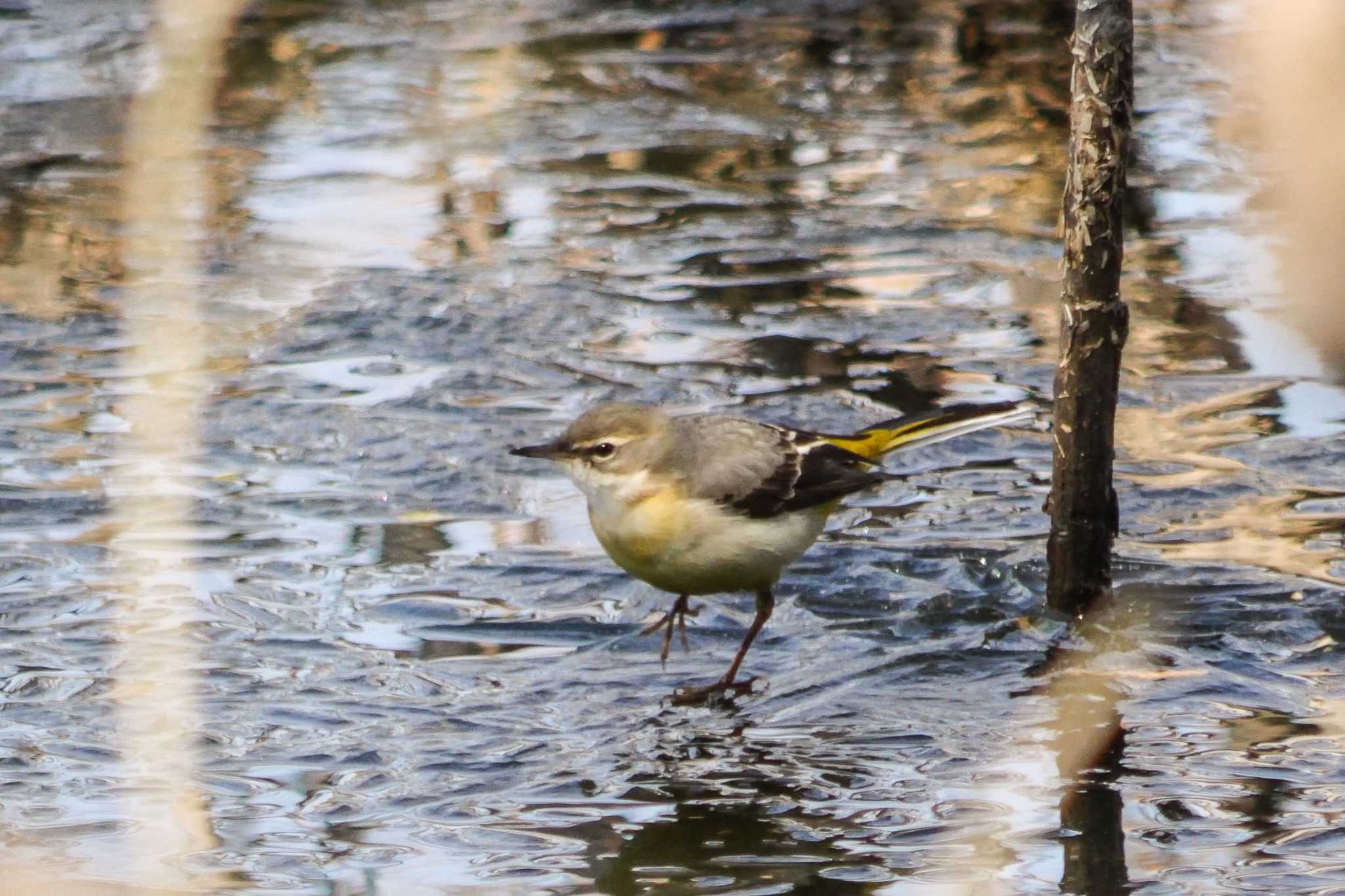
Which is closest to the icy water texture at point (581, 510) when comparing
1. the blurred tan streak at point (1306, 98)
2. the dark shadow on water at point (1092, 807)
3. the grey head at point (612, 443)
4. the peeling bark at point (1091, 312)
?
the dark shadow on water at point (1092, 807)

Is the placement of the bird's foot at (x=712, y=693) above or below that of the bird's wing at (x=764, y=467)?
below

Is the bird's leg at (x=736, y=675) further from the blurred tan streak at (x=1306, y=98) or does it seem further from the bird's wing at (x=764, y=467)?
the blurred tan streak at (x=1306, y=98)

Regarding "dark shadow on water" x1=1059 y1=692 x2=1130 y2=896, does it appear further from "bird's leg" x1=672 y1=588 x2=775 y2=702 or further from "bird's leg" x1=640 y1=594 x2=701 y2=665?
"bird's leg" x1=640 y1=594 x2=701 y2=665

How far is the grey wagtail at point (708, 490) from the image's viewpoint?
20.3 ft

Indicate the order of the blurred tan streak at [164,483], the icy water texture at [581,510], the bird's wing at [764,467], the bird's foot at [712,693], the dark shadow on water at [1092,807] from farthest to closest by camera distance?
the bird's wing at [764,467] → the bird's foot at [712,693] → the icy water texture at [581,510] → the dark shadow on water at [1092,807] → the blurred tan streak at [164,483]

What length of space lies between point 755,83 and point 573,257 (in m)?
4.07

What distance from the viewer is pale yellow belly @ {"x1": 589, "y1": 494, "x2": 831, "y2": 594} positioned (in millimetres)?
6152

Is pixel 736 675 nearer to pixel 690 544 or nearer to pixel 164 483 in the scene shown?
pixel 690 544

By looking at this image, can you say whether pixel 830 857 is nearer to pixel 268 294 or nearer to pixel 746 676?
pixel 746 676

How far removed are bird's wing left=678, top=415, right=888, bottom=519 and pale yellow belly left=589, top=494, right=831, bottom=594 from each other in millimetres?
73

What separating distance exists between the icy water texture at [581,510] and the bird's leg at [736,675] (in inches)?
2.6

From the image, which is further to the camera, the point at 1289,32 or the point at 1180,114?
the point at 1180,114

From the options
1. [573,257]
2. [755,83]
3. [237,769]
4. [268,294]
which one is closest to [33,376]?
[268,294]

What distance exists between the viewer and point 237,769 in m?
5.57
